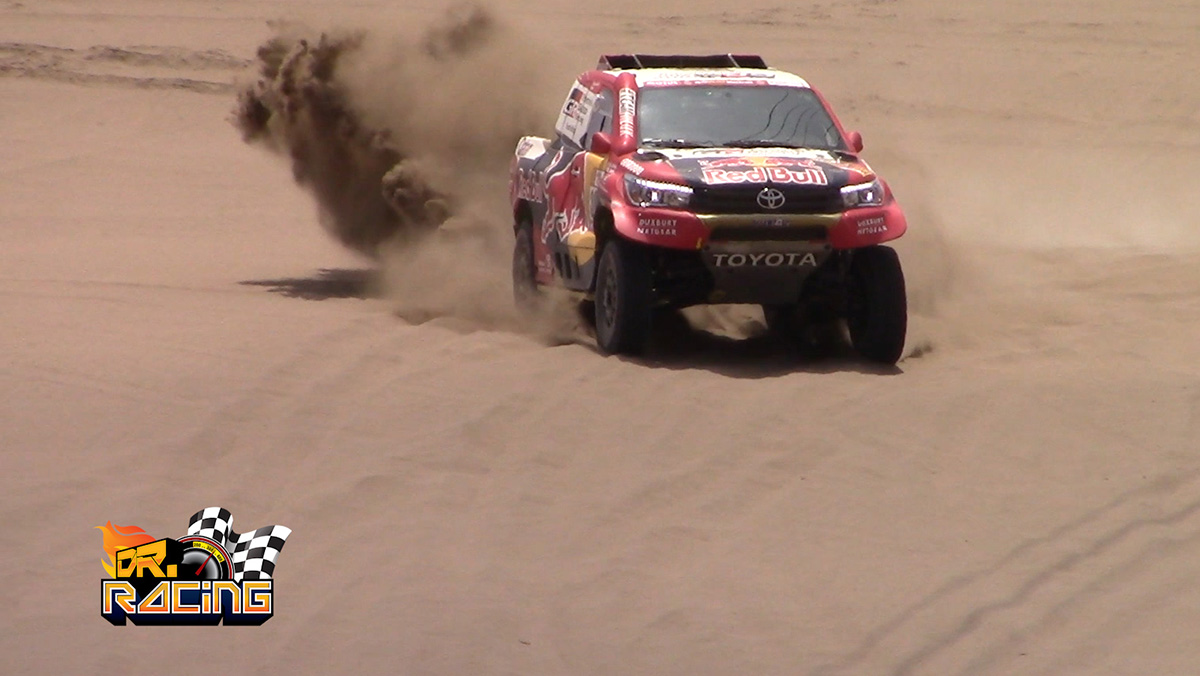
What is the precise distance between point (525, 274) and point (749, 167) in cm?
242

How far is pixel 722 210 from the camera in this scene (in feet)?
30.4

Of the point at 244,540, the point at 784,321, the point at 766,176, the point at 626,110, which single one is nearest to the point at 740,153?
the point at 766,176

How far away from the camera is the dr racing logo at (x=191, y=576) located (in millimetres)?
5719

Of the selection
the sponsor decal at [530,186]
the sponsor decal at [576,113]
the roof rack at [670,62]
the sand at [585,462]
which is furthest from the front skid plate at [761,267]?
the roof rack at [670,62]

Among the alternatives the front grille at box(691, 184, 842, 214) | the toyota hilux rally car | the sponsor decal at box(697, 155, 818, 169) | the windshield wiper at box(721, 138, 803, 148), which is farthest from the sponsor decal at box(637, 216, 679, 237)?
the windshield wiper at box(721, 138, 803, 148)

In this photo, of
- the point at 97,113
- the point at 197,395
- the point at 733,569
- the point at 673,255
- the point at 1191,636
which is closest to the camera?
the point at 1191,636

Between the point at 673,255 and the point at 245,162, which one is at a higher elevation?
the point at 673,255

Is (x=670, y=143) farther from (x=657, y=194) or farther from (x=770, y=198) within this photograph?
(x=770, y=198)

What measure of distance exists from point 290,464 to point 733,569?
86.9 inches

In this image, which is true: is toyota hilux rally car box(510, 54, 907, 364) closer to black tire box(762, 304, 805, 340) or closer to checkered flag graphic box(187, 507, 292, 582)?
black tire box(762, 304, 805, 340)

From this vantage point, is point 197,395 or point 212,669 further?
point 197,395

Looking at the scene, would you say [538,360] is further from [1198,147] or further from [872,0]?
[872,0]

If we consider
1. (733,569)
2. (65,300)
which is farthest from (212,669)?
(65,300)

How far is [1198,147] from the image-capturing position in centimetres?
2198
